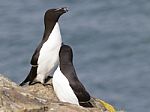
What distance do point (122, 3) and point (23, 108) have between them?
22.1m

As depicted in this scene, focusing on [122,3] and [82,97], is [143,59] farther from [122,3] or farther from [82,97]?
[82,97]

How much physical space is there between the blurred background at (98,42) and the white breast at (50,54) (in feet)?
33.1

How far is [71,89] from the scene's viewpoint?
10.5 metres

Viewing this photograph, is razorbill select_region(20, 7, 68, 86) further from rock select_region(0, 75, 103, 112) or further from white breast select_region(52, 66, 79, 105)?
rock select_region(0, 75, 103, 112)

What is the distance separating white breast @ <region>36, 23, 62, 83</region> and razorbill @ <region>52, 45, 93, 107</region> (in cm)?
82

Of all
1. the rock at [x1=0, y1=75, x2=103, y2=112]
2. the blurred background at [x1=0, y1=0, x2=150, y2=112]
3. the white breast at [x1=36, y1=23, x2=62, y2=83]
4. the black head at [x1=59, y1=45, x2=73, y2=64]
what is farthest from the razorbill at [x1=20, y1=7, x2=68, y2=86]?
the blurred background at [x1=0, y1=0, x2=150, y2=112]

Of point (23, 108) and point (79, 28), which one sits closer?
point (23, 108)

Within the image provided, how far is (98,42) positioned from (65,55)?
632 inches

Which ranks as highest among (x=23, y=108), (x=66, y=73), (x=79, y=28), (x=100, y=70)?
(x=79, y=28)

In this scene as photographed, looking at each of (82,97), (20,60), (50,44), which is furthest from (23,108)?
(20,60)

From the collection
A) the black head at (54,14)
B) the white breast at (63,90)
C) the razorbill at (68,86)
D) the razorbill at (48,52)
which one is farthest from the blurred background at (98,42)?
the white breast at (63,90)

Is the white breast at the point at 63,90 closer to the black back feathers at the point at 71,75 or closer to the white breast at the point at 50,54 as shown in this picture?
the black back feathers at the point at 71,75

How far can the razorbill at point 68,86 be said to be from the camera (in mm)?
10516

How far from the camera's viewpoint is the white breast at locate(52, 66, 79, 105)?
10570mm
